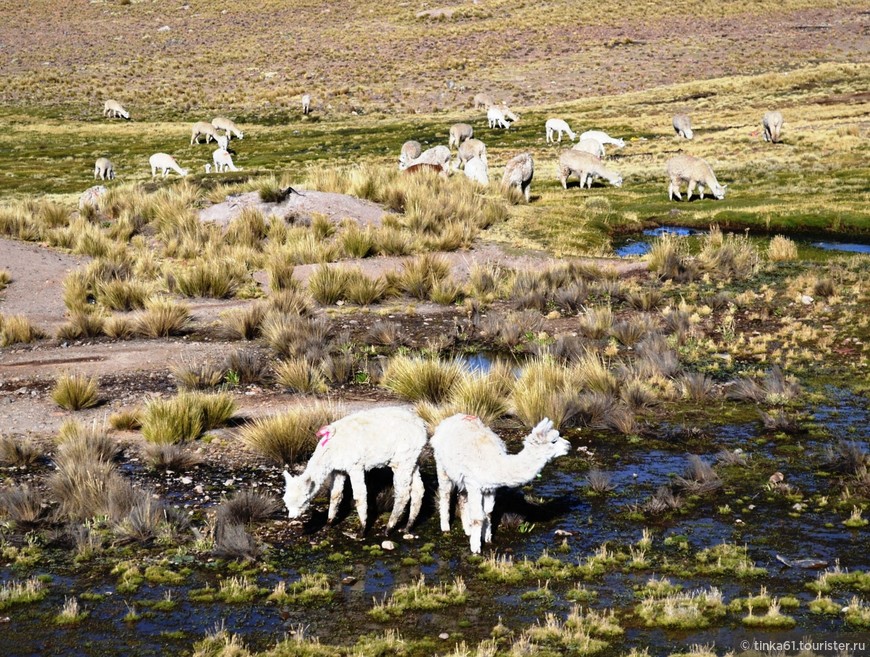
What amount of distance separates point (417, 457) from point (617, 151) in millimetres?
35091

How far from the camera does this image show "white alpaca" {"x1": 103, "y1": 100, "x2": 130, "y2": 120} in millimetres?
60500

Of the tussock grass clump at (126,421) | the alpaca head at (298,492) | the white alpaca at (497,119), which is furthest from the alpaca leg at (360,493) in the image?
the white alpaca at (497,119)

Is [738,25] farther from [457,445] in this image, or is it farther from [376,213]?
[457,445]

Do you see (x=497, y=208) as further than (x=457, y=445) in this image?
Yes

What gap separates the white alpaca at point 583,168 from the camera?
109 ft

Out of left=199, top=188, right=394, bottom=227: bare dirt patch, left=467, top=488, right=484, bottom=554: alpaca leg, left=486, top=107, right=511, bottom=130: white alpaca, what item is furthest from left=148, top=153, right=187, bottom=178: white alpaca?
Result: left=467, top=488, right=484, bottom=554: alpaca leg

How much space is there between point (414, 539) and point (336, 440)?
4.05ft

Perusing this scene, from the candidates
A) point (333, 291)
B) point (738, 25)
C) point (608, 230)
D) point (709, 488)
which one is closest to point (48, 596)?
point (709, 488)

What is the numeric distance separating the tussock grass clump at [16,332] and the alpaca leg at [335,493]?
965 centimetres

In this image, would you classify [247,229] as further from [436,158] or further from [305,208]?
[436,158]

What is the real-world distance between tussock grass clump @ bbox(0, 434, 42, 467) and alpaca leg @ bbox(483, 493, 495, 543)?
225 inches

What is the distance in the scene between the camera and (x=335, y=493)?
33.0 feet

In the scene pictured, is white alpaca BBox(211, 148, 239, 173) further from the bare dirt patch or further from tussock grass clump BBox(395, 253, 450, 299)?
tussock grass clump BBox(395, 253, 450, 299)

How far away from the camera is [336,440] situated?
31.5ft
